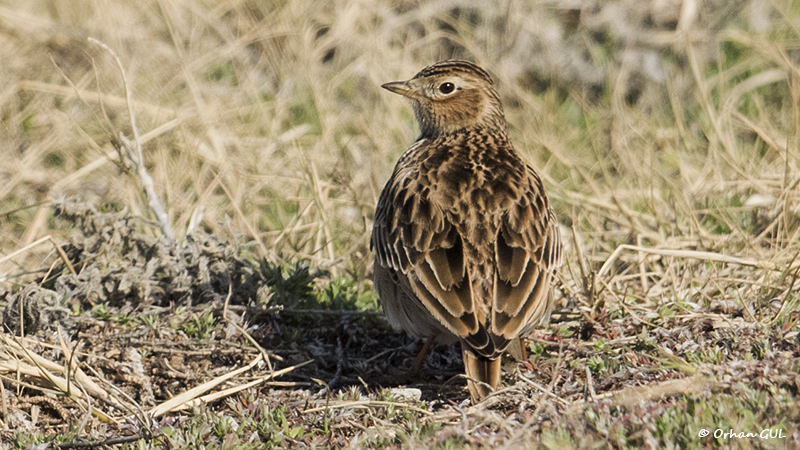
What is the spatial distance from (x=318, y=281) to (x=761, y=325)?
2.74 m

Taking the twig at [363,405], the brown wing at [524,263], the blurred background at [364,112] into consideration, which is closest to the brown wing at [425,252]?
the brown wing at [524,263]

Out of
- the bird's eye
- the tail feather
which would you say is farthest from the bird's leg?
the bird's eye

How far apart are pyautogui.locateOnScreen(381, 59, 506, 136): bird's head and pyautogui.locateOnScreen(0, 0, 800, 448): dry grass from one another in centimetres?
99

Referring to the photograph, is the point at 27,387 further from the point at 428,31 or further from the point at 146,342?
the point at 428,31

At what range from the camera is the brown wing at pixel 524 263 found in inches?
187

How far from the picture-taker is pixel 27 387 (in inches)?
197

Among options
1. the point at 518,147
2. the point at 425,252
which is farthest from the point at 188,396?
the point at 518,147

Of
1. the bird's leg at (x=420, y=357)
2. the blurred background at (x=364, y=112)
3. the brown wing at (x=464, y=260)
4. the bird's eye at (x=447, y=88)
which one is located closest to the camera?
the brown wing at (x=464, y=260)

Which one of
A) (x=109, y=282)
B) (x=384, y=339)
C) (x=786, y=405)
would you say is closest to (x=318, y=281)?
(x=384, y=339)

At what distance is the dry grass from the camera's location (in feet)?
15.6

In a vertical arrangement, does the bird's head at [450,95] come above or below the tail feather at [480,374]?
above

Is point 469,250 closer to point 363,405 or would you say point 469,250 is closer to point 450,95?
point 363,405

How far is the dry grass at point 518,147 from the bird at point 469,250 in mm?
322

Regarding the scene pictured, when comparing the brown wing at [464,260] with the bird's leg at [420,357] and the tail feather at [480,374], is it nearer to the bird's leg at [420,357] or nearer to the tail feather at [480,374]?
the tail feather at [480,374]
